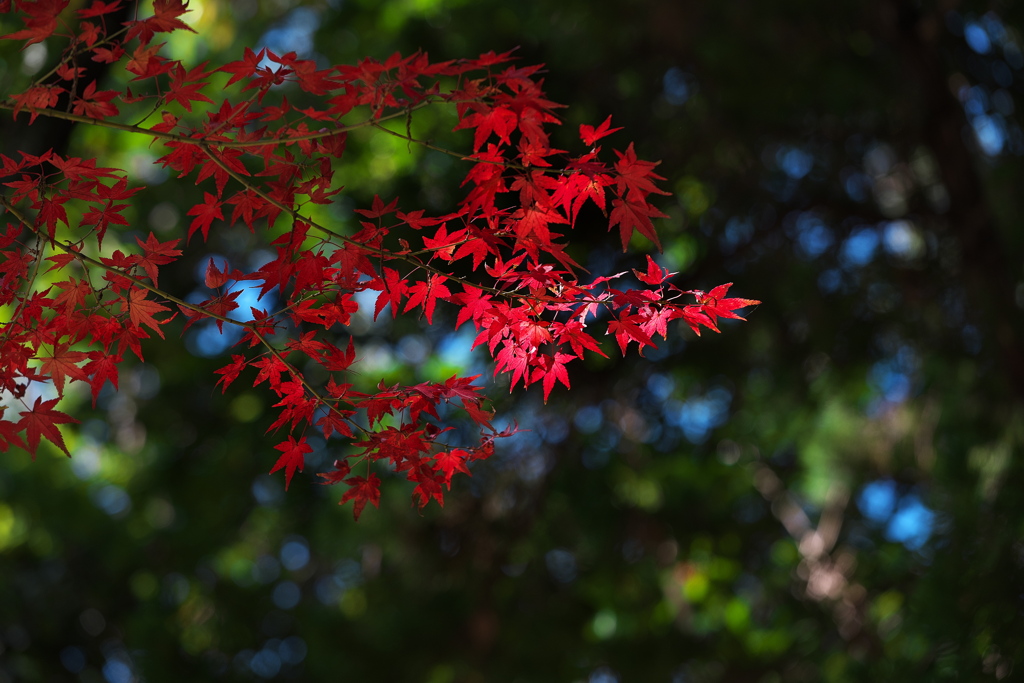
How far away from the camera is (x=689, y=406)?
12.2 ft

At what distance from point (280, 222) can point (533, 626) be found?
2.07 meters

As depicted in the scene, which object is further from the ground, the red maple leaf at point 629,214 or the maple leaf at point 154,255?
the red maple leaf at point 629,214

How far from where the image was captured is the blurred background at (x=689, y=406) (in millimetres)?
2682

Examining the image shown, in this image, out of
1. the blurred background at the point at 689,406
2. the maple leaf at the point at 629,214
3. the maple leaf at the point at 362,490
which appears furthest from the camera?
the blurred background at the point at 689,406

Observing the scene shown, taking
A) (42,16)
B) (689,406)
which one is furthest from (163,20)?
(689,406)

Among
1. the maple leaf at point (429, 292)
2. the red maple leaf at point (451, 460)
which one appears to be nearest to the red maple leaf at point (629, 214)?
the maple leaf at point (429, 292)

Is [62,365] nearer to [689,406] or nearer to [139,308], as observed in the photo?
[139,308]

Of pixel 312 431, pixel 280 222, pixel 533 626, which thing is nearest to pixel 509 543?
pixel 533 626

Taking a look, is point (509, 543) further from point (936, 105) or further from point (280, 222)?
point (936, 105)

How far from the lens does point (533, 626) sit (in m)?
3.29

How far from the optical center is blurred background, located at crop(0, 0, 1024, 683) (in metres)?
2.68

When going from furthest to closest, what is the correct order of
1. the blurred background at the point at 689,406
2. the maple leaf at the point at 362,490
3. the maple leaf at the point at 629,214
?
the blurred background at the point at 689,406
the maple leaf at the point at 362,490
the maple leaf at the point at 629,214

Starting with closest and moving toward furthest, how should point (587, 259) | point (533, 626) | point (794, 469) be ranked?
point (587, 259), point (533, 626), point (794, 469)

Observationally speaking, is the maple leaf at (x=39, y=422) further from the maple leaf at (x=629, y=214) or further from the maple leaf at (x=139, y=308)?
the maple leaf at (x=629, y=214)
